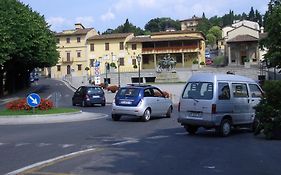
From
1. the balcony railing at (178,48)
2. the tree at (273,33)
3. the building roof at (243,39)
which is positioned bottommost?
the tree at (273,33)

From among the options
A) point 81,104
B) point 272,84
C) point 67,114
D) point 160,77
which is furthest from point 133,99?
point 160,77

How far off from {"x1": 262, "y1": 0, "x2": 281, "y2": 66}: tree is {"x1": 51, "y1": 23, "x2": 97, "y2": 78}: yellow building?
74.9 metres

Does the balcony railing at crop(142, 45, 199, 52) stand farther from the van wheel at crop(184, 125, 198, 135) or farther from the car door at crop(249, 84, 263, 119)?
the van wheel at crop(184, 125, 198, 135)

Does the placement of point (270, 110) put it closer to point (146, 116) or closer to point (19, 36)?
point (146, 116)

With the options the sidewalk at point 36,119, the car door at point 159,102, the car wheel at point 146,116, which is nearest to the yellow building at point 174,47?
the car door at point 159,102

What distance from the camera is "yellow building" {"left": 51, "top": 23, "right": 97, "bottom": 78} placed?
389ft

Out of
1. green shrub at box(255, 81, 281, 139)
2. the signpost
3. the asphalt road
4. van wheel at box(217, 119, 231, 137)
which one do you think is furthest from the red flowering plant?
green shrub at box(255, 81, 281, 139)

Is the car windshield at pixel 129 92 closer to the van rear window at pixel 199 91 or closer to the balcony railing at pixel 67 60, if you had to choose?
the van rear window at pixel 199 91

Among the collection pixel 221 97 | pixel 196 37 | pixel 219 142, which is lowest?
pixel 219 142

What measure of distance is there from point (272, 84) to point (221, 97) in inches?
64.9

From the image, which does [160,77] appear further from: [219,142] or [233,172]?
[233,172]

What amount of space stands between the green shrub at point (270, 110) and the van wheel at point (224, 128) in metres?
1.01

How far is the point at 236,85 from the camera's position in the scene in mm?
16594

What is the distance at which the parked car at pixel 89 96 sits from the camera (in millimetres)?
36719
